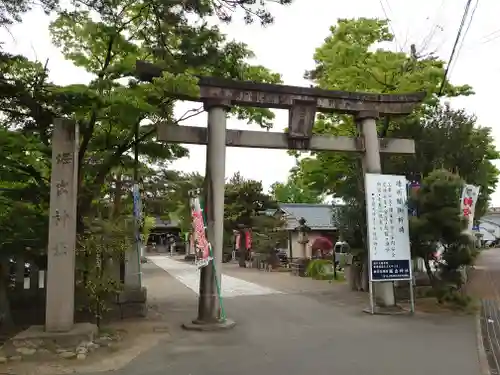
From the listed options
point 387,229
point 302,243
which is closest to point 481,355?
point 387,229

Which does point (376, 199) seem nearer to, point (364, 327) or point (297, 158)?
point (364, 327)

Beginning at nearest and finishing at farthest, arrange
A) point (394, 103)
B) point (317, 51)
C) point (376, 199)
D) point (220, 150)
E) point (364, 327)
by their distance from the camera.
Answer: point (364, 327)
point (220, 150)
point (376, 199)
point (394, 103)
point (317, 51)

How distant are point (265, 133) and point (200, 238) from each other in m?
2.98

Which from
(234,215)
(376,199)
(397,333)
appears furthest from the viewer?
(234,215)

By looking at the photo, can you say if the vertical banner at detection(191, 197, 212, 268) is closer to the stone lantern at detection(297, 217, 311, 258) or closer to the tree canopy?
the tree canopy

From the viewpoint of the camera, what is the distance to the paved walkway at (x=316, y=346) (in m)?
6.59

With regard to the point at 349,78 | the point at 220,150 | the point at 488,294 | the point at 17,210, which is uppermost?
the point at 349,78

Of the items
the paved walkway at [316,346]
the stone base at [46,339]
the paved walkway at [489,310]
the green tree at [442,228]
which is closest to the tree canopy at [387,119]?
the green tree at [442,228]

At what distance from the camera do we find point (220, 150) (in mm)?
10133

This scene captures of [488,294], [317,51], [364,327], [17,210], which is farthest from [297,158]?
[17,210]

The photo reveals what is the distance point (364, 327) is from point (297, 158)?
10.2 metres

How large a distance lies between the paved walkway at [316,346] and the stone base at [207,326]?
0.22 meters

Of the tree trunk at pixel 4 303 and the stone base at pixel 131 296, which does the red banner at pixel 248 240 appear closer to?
the stone base at pixel 131 296

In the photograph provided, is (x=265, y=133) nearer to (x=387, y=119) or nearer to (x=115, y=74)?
(x=115, y=74)
